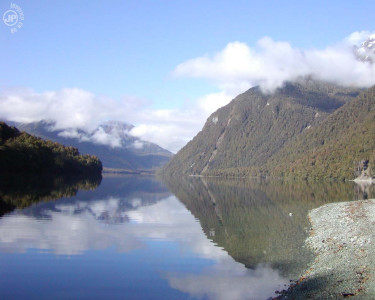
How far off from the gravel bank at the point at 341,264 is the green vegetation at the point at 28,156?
85.1 metres

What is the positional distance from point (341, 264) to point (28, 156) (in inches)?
3972

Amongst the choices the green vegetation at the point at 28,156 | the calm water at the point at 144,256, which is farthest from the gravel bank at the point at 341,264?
the green vegetation at the point at 28,156

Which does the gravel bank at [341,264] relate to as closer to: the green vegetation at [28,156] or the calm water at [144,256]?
the calm water at [144,256]

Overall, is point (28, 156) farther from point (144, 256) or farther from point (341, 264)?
point (341, 264)

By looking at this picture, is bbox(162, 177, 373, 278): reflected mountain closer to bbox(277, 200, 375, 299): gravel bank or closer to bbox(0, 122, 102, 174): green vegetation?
bbox(277, 200, 375, 299): gravel bank

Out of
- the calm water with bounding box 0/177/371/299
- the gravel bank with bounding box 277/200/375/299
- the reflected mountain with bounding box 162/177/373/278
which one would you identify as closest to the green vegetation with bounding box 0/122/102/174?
the calm water with bounding box 0/177/371/299

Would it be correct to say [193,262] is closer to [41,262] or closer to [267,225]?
[41,262]

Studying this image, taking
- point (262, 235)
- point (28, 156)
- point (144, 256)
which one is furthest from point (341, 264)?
point (28, 156)

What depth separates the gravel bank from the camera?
17.9 meters

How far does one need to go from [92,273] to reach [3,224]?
16905 mm

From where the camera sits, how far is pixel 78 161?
6191 inches

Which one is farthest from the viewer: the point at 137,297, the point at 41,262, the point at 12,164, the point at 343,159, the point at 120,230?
the point at 343,159

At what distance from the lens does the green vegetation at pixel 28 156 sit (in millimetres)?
101000

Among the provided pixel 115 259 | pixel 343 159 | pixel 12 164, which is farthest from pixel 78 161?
pixel 115 259
